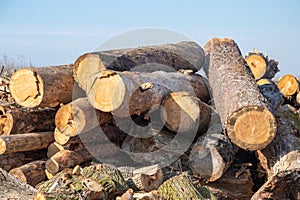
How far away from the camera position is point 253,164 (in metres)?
5.02

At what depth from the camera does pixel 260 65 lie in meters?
8.20

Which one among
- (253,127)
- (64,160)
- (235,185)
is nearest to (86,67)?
(64,160)

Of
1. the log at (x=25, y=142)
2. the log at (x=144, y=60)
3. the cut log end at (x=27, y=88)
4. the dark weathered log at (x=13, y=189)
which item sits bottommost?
the log at (x=25, y=142)

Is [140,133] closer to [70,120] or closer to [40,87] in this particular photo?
[70,120]

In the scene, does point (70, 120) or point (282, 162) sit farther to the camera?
point (282, 162)

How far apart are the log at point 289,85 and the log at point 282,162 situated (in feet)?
8.11

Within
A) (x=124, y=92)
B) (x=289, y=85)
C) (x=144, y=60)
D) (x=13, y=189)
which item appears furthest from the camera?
(x=289, y=85)

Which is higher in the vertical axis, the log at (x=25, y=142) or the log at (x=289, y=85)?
the log at (x=289, y=85)

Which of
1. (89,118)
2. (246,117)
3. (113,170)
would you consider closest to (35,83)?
(89,118)

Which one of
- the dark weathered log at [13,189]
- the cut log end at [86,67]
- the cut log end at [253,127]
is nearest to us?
the dark weathered log at [13,189]

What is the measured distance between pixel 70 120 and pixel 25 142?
723mm

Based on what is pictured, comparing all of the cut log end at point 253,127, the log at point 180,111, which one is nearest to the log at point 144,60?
the log at point 180,111

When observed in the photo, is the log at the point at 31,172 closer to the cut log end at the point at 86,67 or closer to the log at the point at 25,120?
the log at the point at 25,120

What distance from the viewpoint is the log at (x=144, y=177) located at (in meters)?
3.79
